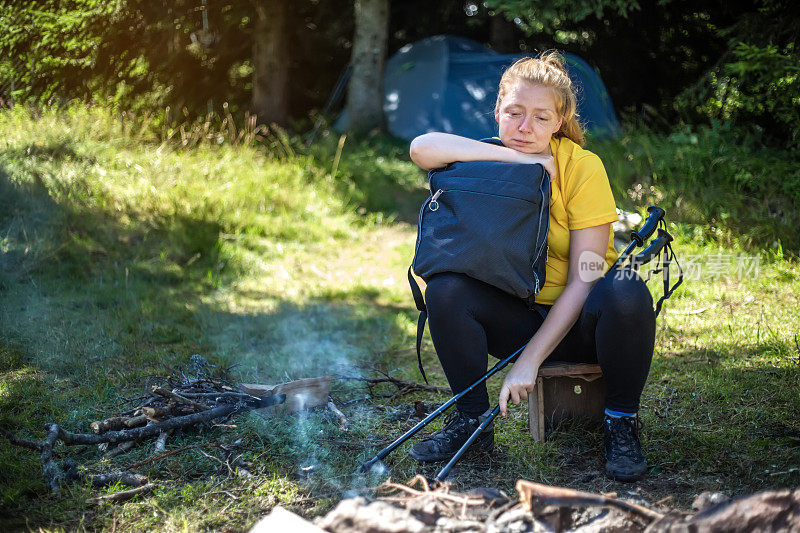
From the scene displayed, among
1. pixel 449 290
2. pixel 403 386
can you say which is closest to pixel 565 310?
pixel 449 290

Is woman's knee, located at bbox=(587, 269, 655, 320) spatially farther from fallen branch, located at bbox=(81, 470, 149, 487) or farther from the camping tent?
the camping tent

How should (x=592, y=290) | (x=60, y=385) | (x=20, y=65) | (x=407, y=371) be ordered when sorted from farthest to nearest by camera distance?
(x=20, y=65) → (x=407, y=371) → (x=60, y=385) → (x=592, y=290)

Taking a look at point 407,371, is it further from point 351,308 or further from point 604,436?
point 604,436

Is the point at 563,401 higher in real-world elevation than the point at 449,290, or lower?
lower

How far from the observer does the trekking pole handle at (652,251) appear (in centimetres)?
240

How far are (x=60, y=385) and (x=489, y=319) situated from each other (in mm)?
2095

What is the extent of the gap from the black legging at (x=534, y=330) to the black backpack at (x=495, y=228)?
85 millimetres

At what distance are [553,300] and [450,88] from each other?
24.2 feet

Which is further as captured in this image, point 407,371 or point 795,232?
point 795,232

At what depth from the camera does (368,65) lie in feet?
30.2

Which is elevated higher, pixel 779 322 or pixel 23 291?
pixel 779 322

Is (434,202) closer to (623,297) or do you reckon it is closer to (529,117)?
(529,117)

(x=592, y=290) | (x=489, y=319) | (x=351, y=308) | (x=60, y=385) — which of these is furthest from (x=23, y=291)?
(x=592, y=290)

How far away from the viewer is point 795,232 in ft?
16.0
